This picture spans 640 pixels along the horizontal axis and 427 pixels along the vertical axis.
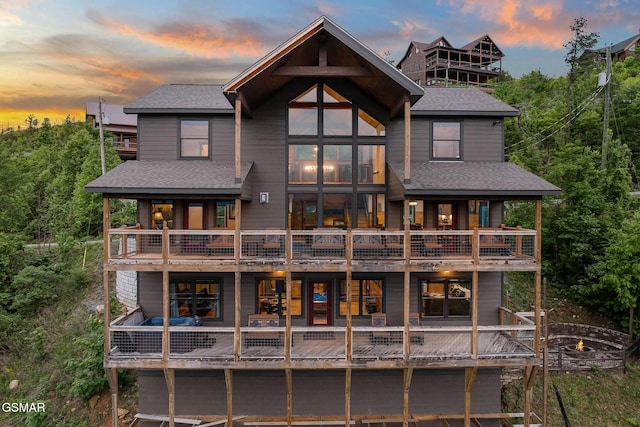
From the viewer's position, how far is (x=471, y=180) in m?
10.6

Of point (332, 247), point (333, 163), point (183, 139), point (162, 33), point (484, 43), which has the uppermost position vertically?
point (484, 43)

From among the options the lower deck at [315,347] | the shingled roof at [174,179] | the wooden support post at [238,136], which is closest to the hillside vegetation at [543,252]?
the lower deck at [315,347]

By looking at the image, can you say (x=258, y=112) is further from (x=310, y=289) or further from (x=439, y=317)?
(x=439, y=317)

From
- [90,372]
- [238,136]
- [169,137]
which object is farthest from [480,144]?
[90,372]

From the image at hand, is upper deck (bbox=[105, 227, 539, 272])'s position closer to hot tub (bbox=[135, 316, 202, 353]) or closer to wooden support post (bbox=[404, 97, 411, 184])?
wooden support post (bbox=[404, 97, 411, 184])

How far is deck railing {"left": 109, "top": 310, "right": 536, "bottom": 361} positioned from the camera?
941 centimetres

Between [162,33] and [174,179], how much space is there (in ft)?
49.6

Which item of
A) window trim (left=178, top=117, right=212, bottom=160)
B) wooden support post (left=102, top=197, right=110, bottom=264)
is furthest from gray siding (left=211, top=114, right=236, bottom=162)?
wooden support post (left=102, top=197, right=110, bottom=264)

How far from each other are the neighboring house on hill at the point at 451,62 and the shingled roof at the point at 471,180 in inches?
1395

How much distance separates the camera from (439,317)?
1156cm

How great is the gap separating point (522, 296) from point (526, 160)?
9309 mm

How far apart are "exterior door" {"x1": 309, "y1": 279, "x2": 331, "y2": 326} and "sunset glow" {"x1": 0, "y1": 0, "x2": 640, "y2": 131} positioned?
13305 millimetres

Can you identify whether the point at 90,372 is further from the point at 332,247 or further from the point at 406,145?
the point at 406,145

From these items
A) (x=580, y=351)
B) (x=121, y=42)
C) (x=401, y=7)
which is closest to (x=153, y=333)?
(x=580, y=351)
